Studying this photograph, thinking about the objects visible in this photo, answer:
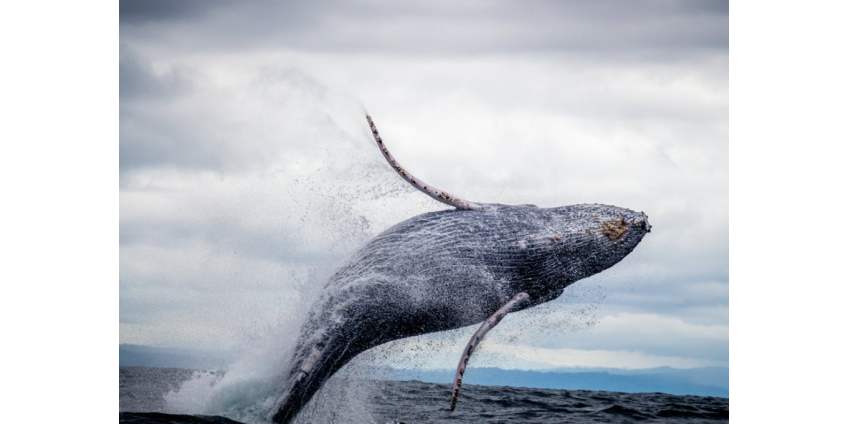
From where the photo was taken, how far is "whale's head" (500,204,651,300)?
8258mm

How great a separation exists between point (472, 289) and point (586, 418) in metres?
4.76

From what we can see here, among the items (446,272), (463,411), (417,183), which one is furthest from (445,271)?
(463,411)

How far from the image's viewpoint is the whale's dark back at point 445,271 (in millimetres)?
8180

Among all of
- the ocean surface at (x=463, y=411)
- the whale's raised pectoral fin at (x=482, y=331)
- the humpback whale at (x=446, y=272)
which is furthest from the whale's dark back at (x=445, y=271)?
the ocean surface at (x=463, y=411)

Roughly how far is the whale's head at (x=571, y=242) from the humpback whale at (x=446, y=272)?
0.03 feet

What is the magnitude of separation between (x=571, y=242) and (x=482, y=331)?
133 centimetres

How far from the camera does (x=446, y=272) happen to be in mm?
8172

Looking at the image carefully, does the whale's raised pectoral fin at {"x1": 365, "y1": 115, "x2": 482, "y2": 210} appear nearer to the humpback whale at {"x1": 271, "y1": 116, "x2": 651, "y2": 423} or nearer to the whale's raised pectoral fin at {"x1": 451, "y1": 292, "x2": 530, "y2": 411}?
the humpback whale at {"x1": 271, "y1": 116, "x2": 651, "y2": 423}

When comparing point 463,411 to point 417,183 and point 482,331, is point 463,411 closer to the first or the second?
point 482,331

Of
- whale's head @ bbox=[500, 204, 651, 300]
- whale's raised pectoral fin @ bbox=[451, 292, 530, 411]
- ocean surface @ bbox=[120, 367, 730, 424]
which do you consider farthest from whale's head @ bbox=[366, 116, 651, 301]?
ocean surface @ bbox=[120, 367, 730, 424]

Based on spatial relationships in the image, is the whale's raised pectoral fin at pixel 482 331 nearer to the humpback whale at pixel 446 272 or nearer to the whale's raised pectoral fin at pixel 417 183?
the humpback whale at pixel 446 272
